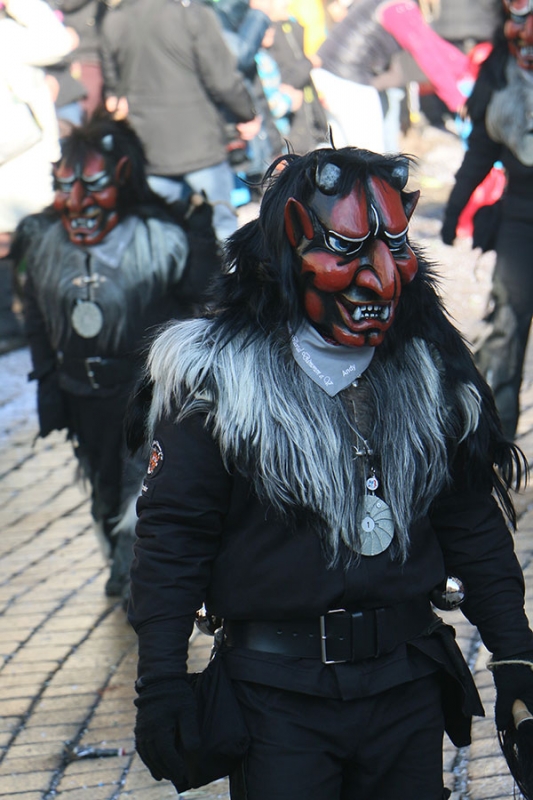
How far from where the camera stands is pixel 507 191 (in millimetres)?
5926

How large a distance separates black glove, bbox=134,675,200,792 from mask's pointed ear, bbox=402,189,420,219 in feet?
3.22

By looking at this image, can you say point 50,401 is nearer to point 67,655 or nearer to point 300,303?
point 67,655

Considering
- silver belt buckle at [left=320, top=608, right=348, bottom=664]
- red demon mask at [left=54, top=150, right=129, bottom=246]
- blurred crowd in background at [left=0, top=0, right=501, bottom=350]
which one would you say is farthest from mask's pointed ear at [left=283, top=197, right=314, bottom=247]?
blurred crowd in background at [left=0, top=0, right=501, bottom=350]

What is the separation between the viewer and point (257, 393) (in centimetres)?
257

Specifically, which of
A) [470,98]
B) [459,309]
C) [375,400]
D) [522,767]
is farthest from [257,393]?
[459,309]

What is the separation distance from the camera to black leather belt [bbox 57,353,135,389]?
5.01 m

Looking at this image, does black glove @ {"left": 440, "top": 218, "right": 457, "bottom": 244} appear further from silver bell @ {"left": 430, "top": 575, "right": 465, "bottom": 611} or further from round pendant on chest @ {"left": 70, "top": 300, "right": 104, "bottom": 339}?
silver bell @ {"left": 430, "top": 575, "right": 465, "bottom": 611}

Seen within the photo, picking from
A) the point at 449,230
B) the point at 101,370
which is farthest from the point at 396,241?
the point at 449,230

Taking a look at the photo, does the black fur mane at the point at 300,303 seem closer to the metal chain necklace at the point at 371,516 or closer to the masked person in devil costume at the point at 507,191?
the metal chain necklace at the point at 371,516

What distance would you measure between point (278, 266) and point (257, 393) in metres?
0.24

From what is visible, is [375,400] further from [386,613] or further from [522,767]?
[522,767]

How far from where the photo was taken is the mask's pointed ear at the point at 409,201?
2.62 m

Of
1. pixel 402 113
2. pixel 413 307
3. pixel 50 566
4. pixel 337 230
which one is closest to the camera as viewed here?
pixel 337 230

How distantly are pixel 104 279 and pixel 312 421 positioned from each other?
2.48 metres
